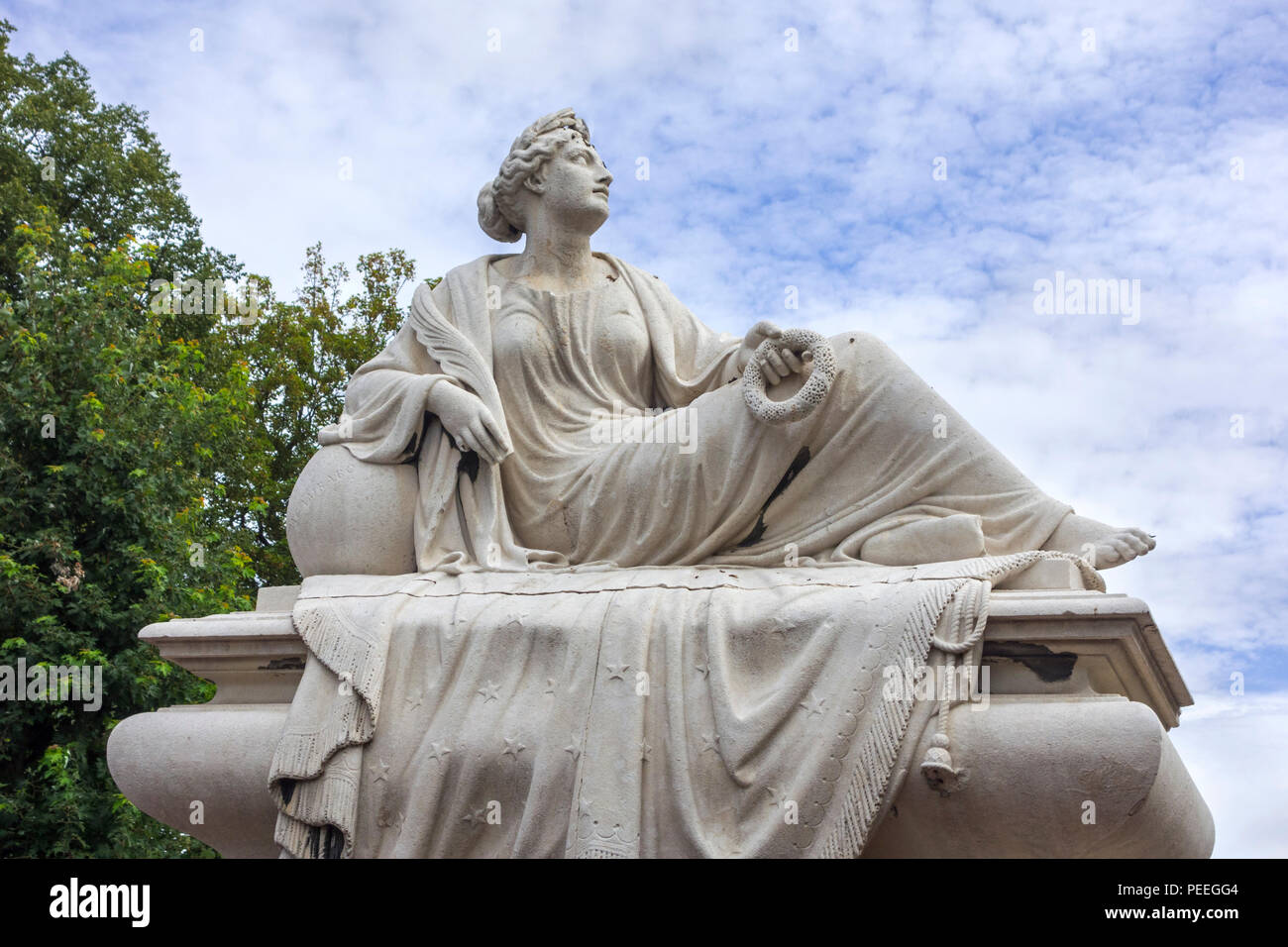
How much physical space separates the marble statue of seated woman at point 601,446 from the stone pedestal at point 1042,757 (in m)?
0.53

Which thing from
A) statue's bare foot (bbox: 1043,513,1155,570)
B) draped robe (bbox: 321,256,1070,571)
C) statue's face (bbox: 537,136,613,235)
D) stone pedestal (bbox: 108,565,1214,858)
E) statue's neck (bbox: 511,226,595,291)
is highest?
statue's face (bbox: 537,136,613,235)

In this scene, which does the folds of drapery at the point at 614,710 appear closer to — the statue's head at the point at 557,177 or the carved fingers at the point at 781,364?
the carved fingers at the point at 781,364

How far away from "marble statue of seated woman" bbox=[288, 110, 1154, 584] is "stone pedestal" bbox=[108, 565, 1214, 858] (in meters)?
A: 0.53

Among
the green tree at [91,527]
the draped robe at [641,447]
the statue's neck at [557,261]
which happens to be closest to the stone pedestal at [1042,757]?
the draped robe at [641,447]

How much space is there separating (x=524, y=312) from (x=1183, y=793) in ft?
11.2

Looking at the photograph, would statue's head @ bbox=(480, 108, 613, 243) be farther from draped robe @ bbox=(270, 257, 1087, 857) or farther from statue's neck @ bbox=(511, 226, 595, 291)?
draped robe @ bbox=(270, 257, 1087, 857)

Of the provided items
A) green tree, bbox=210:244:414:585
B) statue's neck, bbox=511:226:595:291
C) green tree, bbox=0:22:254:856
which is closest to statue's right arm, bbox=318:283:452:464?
statue's neck, bbox=511:226:595:291

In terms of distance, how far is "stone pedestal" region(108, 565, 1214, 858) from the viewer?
4.72m

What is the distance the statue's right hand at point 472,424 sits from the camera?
19.9ft

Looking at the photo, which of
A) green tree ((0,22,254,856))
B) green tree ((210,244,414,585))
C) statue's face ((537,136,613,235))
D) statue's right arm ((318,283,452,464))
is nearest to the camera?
statue's right arm ((318,283,452,464))

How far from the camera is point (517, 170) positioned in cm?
674

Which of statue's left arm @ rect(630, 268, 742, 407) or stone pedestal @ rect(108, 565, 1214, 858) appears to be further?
statue's left arm @ rect(630, 268, 742, 407)
